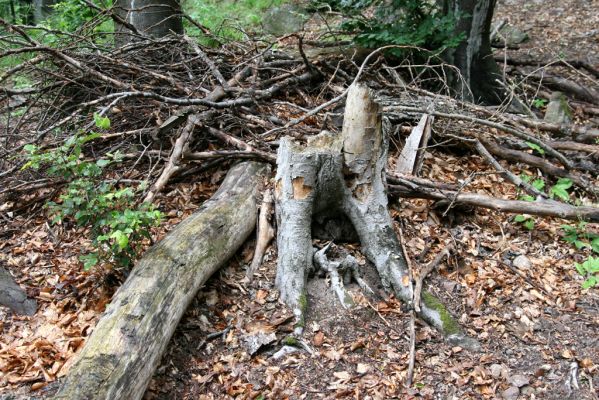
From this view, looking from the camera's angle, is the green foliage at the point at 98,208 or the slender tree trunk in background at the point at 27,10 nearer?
the green foliage at the point at 98,208

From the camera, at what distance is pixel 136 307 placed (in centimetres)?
294

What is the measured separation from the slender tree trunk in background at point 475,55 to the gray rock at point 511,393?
3845mm

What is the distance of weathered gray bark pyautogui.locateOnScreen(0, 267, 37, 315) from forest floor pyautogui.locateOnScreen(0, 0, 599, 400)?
2.7 inches

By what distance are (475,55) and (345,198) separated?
3.73 m

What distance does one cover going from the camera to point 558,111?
6504 mm

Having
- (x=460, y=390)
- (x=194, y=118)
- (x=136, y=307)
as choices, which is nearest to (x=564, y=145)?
(x=460, y=390)

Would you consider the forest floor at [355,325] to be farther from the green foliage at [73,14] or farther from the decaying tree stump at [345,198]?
the green foliage at [73,14]

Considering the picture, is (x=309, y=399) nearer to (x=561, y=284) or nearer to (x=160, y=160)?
(x=561, y=284)

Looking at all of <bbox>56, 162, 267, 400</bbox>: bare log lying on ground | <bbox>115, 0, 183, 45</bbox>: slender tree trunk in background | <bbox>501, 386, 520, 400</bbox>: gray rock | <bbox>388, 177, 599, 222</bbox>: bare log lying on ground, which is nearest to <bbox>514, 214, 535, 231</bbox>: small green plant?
<bbox>388, 177, 599, 222</bbox>: bare log lying on ground

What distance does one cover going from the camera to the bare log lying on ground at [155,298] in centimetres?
255

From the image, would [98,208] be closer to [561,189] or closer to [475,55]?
[561,189]

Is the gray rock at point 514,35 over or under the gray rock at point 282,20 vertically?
over

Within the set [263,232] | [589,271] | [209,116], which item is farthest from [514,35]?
[263,232]

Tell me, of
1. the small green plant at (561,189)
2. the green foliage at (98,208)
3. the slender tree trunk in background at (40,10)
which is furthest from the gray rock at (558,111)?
the slender tree trunk in background at (40,10)
